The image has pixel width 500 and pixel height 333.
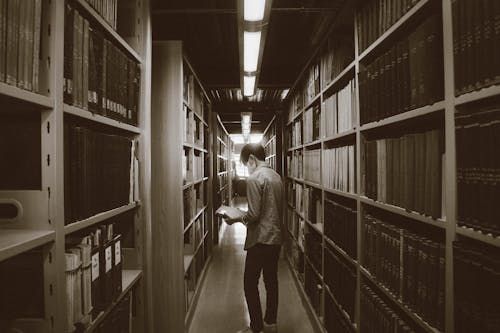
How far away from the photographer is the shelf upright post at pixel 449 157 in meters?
1.13

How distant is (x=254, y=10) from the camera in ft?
7.27

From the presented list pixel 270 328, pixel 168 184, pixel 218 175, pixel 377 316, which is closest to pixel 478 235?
pixel 377 316

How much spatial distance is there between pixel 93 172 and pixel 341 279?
1802 mm

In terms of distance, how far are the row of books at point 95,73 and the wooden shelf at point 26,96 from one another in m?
0.13

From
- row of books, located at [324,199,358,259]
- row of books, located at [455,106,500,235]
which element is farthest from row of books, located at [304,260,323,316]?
row of books, located at [455,106,500,235]

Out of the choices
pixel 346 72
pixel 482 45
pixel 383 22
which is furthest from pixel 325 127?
pixel 482 45

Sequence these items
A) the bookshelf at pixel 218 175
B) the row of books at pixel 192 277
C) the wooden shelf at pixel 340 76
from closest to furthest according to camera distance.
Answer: the wooden shelf at pixel 340 76, the row of books at pixel 192 277, the bookshelf at pixel 218 175

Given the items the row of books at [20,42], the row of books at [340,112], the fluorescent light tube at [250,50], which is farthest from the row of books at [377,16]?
the row of books at [20,42]

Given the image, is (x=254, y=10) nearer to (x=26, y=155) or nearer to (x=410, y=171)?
(x=410, y=171)

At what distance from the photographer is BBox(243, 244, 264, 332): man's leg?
9.51 feet

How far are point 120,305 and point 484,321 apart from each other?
1.44m

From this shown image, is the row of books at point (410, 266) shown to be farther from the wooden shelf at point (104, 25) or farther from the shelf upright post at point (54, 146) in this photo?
the wooden shelf at point (104, 25)

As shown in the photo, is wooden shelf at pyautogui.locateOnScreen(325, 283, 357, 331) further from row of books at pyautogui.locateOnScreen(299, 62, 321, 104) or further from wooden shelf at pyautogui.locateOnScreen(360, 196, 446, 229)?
row of books at pyautogui.locateOnScreen(299, 62, 321, 104)

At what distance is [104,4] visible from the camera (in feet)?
5.04
